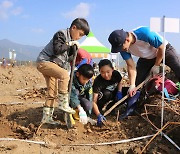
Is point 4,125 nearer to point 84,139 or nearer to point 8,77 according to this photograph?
point 84,139

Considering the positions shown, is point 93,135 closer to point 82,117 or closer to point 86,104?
point 82,117

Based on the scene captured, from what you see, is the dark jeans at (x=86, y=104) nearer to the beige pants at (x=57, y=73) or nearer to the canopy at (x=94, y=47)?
the beige pants at (x=57, y=73)

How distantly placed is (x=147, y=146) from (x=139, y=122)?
64cm

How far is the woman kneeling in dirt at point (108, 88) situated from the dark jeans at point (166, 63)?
357 millimetres

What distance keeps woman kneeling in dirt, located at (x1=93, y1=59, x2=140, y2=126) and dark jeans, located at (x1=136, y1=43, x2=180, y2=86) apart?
0.36 metres

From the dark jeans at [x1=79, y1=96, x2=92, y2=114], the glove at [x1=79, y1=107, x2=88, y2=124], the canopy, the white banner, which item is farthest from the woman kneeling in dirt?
the canopy

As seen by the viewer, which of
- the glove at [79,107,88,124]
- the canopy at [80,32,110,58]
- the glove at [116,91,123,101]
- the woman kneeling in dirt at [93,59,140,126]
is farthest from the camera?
the canopy at [80,32,110,58]

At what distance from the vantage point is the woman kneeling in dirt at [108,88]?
4320mm

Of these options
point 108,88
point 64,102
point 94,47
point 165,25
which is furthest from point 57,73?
point 94,47

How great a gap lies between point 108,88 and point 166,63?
948mm

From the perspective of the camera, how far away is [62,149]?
11.4ft

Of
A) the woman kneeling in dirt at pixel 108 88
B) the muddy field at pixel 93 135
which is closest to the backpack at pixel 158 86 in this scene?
the muddy field at pixel 93 135

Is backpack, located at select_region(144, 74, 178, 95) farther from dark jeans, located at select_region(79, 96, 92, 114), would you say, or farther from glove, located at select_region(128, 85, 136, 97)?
dark jeans, located at select_region(79, 96, 92, 114)

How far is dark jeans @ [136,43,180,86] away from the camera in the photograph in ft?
14.0
